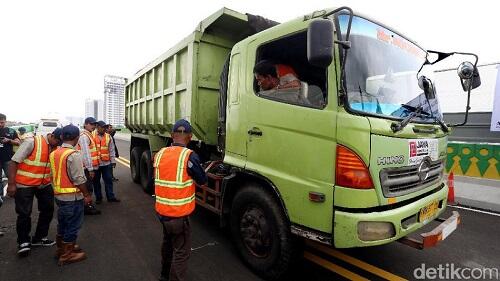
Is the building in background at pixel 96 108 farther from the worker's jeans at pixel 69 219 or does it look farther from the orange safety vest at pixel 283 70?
the orange safety vest at pixel 283 70

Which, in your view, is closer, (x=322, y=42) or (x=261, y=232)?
(x=322, y=42)

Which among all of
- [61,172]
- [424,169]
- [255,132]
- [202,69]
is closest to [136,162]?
[202,69]

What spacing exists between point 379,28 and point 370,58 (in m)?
0.40

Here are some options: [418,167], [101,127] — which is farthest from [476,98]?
[101,127]

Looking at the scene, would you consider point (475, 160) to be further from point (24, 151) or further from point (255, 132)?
point (24, 151)

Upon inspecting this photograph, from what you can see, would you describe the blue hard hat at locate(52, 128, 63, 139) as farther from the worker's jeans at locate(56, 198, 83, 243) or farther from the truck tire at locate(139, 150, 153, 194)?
the truck tire at locate(139, 150, 153, 194)

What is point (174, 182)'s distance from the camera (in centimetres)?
269

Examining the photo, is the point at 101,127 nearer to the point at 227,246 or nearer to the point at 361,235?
the point at 227,246

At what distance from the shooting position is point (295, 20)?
2848 mm

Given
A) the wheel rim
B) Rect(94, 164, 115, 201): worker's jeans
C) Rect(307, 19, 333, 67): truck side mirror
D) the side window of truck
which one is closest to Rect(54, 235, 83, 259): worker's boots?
the wheel rim

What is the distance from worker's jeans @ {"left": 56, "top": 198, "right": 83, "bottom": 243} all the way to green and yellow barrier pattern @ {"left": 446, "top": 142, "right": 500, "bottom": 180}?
26.6ft

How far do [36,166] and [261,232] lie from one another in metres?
2.86

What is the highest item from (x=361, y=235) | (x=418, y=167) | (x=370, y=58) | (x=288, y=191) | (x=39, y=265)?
(x=370, y=58)

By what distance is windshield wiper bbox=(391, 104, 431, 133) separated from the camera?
244 centimetres
